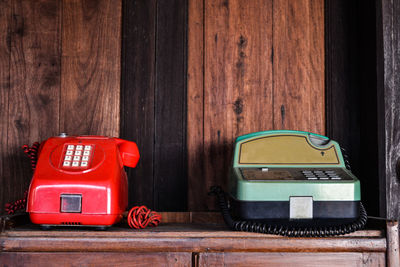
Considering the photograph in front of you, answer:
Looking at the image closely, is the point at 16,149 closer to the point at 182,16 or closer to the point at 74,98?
the point at 74,98

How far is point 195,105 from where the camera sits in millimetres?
1515

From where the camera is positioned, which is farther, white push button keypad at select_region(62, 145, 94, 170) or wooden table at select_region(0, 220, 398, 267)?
white push button keypad at select_region(62, 145, 94, 170)

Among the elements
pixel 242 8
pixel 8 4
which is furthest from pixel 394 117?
pixel 8 4

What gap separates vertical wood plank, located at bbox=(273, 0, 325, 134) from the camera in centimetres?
151

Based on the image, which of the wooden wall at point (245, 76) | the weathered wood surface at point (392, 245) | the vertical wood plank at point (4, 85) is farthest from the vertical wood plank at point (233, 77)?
the vertical wood plank at point (4, 85)

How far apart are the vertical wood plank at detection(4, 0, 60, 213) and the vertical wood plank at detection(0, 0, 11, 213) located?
1 centimetres

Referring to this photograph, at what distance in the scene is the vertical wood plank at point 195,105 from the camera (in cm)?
149

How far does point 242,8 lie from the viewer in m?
1.54

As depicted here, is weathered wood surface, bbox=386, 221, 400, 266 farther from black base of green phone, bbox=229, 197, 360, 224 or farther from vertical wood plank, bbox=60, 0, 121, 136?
vertical wood plank, bbox=60, 0, 121, 136

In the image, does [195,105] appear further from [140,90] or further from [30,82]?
[30,82]

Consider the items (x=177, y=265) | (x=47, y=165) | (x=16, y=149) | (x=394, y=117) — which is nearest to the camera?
(x=177, y=265)

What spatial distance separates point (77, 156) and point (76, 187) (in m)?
0.14

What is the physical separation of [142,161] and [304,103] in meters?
0.71

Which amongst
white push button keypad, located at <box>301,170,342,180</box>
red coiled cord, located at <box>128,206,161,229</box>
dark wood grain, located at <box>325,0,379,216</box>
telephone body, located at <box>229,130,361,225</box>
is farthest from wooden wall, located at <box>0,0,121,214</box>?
dark wood grain, located at <box>325,0,379,216</box>
